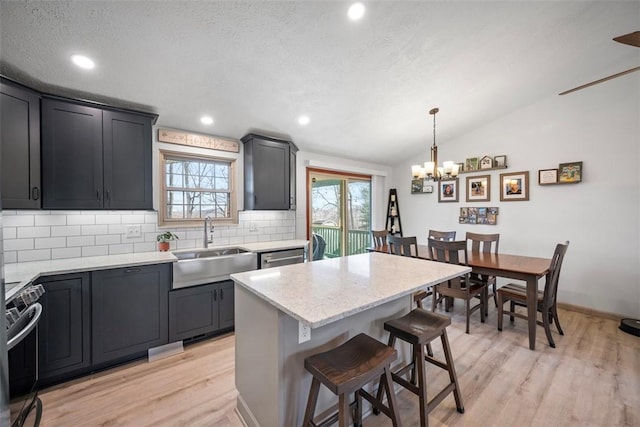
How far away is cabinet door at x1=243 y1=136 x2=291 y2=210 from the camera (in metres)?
3.35

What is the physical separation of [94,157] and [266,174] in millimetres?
1714

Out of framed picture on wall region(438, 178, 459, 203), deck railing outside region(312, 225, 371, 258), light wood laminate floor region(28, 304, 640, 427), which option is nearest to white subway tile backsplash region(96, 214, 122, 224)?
light wood laminate floor region(28, 304, 640, 427)

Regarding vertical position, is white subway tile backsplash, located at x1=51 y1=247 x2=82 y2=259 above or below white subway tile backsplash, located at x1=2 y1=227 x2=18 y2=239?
below

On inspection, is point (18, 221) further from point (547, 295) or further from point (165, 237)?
point (547, 295)

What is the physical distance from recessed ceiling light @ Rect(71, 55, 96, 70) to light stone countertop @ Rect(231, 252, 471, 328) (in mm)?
1959

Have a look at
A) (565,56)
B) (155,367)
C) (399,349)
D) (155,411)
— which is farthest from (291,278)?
(565,56)

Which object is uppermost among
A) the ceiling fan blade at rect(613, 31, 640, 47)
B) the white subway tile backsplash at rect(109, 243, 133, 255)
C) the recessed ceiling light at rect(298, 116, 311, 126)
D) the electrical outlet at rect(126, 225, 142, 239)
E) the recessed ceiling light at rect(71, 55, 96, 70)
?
the recessed ceiling light at rect(298, 116, 311, 126)

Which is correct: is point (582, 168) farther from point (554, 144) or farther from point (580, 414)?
point (580, 414)

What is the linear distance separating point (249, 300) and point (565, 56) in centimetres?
400

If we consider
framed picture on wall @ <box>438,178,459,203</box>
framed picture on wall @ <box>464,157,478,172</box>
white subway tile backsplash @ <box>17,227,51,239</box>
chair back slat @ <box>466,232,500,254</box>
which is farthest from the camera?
framed picture on wall @ <box>438,178,459,203</box>

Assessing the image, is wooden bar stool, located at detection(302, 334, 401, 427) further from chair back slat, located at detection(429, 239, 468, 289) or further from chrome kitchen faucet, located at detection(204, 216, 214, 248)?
chrome kitchen faucet, located at detection(204, 216, 214, 248)

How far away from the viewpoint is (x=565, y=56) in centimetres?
283

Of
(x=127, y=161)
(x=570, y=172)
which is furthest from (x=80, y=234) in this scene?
(x=570, y=172)

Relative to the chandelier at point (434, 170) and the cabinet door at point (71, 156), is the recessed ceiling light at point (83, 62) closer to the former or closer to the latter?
the cabinet door at point (71, 156)
